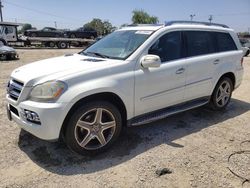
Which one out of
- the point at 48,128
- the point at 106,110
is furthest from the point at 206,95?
the point at 48,128

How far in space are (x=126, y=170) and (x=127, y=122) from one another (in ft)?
2.69

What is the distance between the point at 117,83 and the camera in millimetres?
3660

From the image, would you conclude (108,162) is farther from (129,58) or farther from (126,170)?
(129,58)

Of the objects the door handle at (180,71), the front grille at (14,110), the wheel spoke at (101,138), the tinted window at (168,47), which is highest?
the tinted window at (168,47)

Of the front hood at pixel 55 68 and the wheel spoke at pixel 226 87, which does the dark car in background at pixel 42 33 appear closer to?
the wheel spoke at pixel 226 87


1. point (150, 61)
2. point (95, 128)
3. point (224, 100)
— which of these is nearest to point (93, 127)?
point (95, 128)

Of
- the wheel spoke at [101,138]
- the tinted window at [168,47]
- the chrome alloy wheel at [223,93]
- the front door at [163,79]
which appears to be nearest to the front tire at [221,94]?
the chrome alloy wheel at [223,93]

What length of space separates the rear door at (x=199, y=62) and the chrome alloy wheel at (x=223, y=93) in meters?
0.43

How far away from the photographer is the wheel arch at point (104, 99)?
338 cm

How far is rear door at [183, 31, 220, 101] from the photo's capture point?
4684 mm

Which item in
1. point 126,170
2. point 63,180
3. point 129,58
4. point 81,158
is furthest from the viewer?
point 129,58

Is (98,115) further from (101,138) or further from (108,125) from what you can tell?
(101,138)

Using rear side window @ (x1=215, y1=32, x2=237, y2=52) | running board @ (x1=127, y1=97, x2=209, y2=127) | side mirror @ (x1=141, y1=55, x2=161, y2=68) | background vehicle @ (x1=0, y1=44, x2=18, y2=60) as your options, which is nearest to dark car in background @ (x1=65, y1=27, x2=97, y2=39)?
background vehicle @ (x1=0, y1=44, x2=18, y2=60)

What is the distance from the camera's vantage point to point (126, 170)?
11.1 feet
